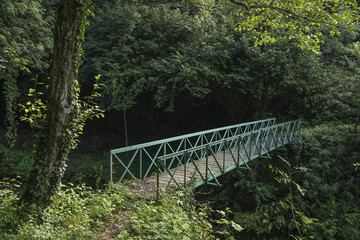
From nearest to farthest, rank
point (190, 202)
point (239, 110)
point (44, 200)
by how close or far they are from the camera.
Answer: point (44, 200), point (190, 202), point (239, 110)

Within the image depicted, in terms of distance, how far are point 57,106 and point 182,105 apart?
12362 mm

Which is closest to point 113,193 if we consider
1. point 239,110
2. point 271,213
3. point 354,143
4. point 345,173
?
point 271,213

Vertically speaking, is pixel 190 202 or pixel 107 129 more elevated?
pixel 190 202

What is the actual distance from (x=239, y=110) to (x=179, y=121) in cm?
466

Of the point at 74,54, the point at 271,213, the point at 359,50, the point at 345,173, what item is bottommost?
the point at 271,213

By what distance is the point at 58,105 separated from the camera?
15.1ft

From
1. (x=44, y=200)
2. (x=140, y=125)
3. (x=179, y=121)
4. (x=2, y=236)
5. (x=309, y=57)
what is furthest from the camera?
(x=140, y=125)

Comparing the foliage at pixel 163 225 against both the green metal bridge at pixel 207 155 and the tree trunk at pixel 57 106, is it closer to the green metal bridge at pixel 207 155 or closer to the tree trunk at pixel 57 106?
the green metal bridge at pixel 207 155

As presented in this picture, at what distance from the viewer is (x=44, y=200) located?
4641 millimetres

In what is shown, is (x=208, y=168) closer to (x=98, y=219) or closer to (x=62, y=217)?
(x=98, y=219)

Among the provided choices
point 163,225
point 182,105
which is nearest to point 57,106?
point 163,225

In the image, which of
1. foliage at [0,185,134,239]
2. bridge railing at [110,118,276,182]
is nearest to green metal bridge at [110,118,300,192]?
bridge railing at [110,118,276,182]

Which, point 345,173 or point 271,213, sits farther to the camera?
point 345,173

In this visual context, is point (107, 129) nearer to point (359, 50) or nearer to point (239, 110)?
point (239, 110)
